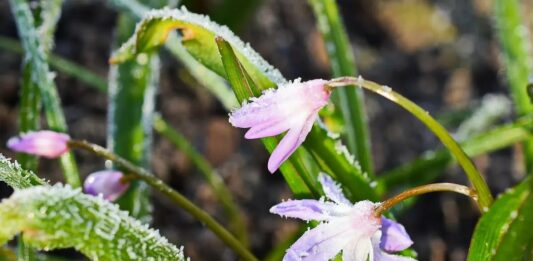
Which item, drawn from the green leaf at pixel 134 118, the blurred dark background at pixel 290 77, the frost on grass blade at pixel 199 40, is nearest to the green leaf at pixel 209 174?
the blurred dark background at pixel 290 77

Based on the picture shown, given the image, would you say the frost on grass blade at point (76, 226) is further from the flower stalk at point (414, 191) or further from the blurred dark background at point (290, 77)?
the blurred dark background at point (290, 77)

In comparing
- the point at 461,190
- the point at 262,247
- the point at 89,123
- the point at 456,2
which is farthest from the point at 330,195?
the point at 456,2

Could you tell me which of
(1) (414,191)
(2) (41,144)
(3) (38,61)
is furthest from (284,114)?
(3) (38,61)

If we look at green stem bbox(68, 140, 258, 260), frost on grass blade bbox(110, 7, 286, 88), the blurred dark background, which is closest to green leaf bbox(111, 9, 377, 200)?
frost on grass blade bbox(110, 7, 286, 88)

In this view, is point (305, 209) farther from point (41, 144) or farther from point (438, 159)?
point (438, 159)

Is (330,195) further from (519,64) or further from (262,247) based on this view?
(262,247)

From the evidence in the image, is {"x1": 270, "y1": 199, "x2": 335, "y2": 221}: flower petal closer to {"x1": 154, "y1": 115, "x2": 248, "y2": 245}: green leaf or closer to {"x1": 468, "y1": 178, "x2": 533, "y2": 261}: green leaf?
{"x1": 468, "y1": 178, "x2": 533, "y2": 261}: green leaf
